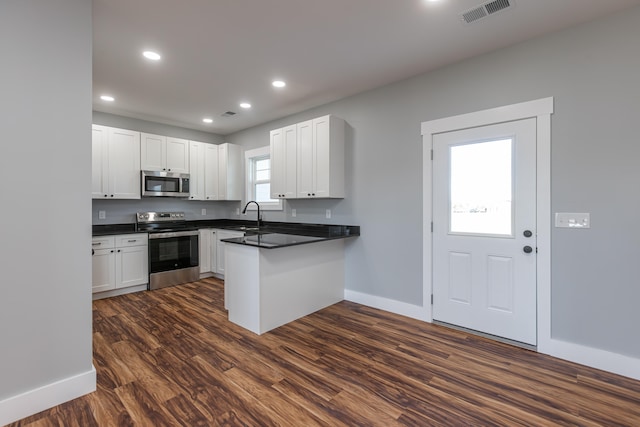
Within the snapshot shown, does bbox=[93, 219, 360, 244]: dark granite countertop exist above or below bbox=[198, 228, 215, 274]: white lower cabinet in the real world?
above

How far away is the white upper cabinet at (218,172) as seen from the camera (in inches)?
214

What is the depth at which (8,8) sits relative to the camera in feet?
5.65

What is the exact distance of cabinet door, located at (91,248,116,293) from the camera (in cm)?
402

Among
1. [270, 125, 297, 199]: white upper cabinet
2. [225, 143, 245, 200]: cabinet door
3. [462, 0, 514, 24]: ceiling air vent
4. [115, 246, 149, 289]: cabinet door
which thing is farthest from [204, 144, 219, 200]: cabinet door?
[462, 0, 514, 24]: ceiling air vent

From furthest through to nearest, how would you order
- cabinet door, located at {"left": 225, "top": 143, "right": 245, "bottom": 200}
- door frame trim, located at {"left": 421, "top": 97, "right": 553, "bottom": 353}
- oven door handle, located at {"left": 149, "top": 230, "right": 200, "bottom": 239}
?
cabinet door, located at {"left": 225, "top": 143, "right": 245, "bottom": 200} → oven door handle, located at {"left": 149, "top": 230, "right": 200, "bottom": 239} → door frame trim, located at {"left": 421, "top": 97, "right": 553, "bottom": 353}

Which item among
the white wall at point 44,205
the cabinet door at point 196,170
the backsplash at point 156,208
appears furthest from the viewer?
the cabinet door at point 196,170

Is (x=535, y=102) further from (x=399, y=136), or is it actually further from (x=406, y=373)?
(x=406, y=373)

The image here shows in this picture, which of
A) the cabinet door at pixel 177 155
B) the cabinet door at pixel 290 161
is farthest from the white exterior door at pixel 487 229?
the cabinet door at pixel 177 155

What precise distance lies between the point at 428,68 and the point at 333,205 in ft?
→ 6.63

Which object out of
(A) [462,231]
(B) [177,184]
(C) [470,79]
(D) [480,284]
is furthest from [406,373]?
(B) [177,184]

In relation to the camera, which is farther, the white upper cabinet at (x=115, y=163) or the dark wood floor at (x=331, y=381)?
the white upper cabinet at (x=115, y=163)

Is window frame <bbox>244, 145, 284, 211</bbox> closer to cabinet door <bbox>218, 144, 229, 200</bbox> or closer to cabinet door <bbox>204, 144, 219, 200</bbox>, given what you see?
cabinet door <bbox>218, 144, 229, 200</bbox>

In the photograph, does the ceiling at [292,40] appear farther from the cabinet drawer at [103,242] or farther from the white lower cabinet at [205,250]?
the white lower cabinet at [205,250]

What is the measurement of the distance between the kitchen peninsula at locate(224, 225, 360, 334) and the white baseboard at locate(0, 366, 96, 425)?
136 centimetres
